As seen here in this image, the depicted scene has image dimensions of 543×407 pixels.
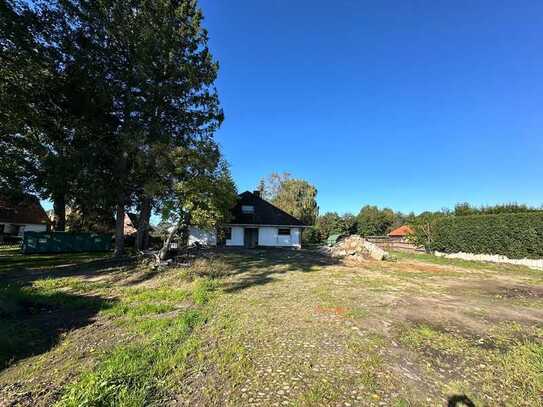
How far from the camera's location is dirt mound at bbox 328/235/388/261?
1961 cm

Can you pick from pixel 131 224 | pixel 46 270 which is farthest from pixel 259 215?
pixel 46 270

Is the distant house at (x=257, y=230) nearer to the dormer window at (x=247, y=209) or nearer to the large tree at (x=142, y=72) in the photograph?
the dormer window at (x=247, y=209)

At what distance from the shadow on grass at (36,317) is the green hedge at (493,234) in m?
22.2

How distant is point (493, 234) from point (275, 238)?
56.9 feet

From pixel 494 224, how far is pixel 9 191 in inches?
1238

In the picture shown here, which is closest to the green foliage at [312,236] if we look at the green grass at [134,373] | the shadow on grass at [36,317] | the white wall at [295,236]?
the white wall at [295,236]

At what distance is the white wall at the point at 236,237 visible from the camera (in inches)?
1027

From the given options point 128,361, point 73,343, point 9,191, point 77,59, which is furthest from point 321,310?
point 9,191

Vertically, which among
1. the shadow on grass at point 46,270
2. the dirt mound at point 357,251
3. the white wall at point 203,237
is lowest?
the shadow on grass at point 46,270

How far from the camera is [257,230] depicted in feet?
88.6

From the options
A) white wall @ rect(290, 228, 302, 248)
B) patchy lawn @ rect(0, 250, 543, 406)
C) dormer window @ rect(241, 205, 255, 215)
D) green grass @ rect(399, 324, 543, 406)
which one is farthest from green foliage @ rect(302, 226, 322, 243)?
green grass @ rect(399, 324, 543, 406)

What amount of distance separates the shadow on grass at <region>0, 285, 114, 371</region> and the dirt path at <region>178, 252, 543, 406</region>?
2.92 m

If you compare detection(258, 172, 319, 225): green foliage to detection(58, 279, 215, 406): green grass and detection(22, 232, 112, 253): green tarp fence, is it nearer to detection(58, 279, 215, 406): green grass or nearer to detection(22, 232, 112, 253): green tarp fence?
detection(22, 232, 112, 253): green tarp fence

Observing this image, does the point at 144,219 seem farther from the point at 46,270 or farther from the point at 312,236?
the point at 312,236
